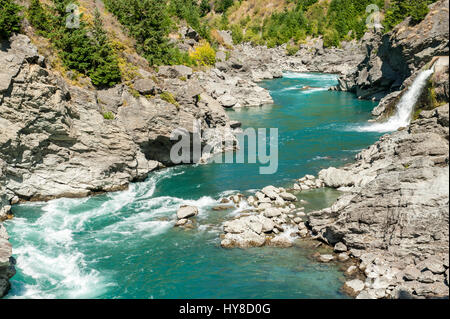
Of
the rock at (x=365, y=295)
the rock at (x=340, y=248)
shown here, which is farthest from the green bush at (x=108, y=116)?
the rock at (x=365, y=295)

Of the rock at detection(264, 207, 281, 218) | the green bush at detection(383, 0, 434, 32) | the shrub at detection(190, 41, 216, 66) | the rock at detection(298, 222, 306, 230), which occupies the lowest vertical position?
the rock at detection(298, 222, 306, 230)

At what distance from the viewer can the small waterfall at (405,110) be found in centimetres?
5603

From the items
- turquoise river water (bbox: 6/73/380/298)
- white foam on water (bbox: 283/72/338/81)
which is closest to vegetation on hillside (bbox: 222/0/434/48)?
white foam on water (bbox: 283/72/338/81)

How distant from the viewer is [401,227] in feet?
83.8

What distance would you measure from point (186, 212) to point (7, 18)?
75.2 ft

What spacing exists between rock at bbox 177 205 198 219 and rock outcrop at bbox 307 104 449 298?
960 cm

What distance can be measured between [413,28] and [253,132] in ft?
110

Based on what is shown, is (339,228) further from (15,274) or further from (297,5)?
(297,5)

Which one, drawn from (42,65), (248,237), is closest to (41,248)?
(248,237)

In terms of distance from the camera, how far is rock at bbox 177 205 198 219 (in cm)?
3469

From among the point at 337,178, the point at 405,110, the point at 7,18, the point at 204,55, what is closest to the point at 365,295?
the point at 337,178

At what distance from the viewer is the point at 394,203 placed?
2612 centimetres

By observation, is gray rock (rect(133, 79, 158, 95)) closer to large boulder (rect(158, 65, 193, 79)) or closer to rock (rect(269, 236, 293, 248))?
large boulder (rect(158, 65, 193, 79))

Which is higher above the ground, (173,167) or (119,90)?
(119,90)
